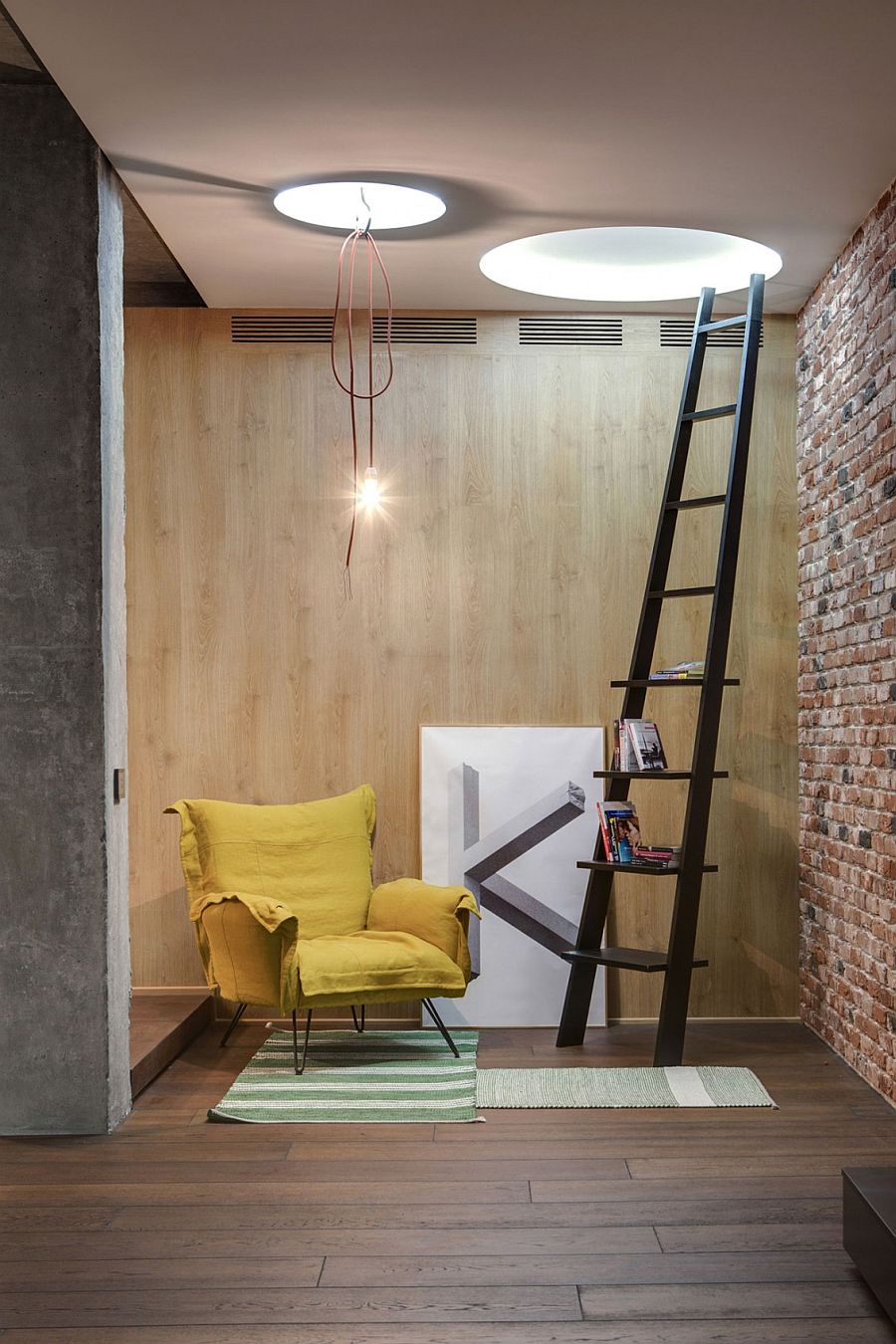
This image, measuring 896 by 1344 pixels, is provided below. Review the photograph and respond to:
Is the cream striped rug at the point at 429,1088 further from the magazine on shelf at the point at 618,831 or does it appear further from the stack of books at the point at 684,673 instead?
the stack of books at the point at 684,673

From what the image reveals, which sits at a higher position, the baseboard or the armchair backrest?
the armchair backrest

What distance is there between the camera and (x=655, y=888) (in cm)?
532

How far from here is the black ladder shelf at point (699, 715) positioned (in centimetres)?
462

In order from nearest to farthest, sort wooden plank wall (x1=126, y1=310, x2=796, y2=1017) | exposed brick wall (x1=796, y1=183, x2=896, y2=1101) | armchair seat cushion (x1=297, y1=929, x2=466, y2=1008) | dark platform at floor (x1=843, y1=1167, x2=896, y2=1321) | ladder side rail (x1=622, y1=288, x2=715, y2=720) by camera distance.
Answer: dark platform at floor (x1=843, y1=1167, x2=896, y2=1321) → exposed brick wall (x1=796, y1=183, x2=896, y2=1101) → armchair seat cushion (x1=297, y1=929, x2=466, y2=1008) → ladder side rail (x1=622, y1=288, x2=715, y2=720) → wooden plank wall (x1=126, y1=310, x2=796, y2=1017)

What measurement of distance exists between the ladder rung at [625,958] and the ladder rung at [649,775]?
0.64 metres

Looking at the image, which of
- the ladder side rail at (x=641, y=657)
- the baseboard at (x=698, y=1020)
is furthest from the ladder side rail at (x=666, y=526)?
the baseboard at (x=698, y=1020)

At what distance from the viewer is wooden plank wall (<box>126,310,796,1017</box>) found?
5.36 metres

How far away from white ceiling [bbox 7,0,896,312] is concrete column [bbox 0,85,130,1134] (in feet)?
0.94

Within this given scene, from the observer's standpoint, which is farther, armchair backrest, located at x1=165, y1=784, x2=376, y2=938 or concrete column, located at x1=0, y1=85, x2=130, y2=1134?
armchair backrest, located at x1=165, y1=784, x2=376, y2=938

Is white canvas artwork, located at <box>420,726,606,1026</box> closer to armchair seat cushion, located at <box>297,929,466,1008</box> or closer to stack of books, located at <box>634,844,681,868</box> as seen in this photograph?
stack of books, located at <box>634,844,681,868</box>

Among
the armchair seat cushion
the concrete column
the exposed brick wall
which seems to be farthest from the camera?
the armchair seat cushion

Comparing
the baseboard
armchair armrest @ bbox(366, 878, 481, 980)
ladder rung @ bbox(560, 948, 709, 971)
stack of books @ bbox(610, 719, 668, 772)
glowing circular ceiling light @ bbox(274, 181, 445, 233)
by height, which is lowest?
the baseboard

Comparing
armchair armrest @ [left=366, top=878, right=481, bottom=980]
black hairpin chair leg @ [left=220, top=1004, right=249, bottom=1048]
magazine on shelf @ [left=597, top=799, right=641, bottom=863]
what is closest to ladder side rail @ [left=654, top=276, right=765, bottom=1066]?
magazine on shelf @ [left=597, top=799, right=641, bottom=863]

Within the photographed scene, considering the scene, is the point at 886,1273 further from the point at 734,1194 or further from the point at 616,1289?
the point at 734,1194
